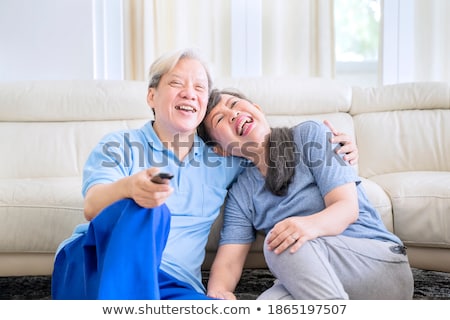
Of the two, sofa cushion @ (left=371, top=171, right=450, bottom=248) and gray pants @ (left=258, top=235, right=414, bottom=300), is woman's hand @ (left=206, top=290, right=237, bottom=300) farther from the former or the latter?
sofa cushion @ (left=371, top=171, right=450, bottom=248)

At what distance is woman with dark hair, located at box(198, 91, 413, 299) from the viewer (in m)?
1.29

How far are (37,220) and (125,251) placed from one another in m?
0.87

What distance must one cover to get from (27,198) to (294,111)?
3.99ft

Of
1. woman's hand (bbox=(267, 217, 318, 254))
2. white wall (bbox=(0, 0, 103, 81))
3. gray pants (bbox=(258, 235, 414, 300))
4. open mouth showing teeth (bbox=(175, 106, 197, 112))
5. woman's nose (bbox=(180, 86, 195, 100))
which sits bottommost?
gray pants (bbox=(258, 235, 414, 300))

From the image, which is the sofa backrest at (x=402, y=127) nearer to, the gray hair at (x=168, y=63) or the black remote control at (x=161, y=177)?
the gray hair at (x=168, y=63)

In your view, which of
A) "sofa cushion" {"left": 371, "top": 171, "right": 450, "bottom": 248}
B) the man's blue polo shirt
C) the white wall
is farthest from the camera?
the white wall

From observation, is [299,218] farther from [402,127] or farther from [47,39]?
[47,39]

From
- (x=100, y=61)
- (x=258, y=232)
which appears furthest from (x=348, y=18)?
(x=258, y=232)

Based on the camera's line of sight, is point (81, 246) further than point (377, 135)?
No

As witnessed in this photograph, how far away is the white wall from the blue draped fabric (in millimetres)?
2421

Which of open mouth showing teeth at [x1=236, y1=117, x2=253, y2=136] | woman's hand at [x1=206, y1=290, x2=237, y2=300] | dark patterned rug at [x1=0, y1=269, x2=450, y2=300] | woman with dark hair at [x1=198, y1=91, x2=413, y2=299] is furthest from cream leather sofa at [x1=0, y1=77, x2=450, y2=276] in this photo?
woman's hand at [x1=206, y1=290, x2=237, y2=300]

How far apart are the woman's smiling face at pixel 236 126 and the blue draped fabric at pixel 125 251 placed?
1.56 feet
